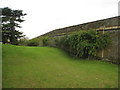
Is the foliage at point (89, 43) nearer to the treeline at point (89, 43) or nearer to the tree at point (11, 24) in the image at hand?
the treeline at point (89, 43)

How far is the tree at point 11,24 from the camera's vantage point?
1177cm

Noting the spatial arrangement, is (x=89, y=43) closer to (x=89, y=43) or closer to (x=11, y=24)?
(x=89, y=43)

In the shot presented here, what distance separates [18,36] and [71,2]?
8.87 meters

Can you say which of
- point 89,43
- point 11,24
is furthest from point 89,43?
point 11,24

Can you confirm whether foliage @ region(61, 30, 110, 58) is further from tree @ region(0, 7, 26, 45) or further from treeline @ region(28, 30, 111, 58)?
tree @ region(0, 7, 26, 45)

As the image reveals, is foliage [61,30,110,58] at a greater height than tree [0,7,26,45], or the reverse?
tree [0,7,26,45]

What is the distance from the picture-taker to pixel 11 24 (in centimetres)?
1190

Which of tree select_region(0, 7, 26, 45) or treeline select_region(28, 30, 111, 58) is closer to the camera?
treeline select_region(28, 30, 111, 58)

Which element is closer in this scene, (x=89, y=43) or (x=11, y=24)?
(x=89, y=43)

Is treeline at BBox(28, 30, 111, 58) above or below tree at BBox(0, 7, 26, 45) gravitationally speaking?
below

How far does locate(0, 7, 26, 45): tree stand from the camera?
11766 mm

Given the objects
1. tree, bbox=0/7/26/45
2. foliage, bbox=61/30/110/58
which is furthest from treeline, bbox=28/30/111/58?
tree, bbox=0/7/26/45

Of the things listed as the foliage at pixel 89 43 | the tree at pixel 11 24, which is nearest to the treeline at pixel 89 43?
the foliage at pixel 89 43

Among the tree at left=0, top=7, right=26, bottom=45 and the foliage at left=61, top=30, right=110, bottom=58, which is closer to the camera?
the foliage at left=61, top=30, right=110, bottom=58
